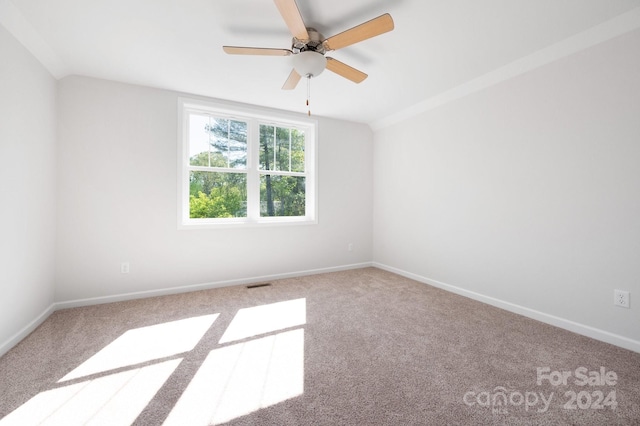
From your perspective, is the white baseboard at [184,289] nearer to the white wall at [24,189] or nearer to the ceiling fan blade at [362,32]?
the white wall at [24,189]

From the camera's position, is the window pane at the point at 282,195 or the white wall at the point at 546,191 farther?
the window pane at the point at 282,195

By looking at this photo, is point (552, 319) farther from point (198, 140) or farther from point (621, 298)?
point (198, 140)

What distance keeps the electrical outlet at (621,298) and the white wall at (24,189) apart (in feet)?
15.5

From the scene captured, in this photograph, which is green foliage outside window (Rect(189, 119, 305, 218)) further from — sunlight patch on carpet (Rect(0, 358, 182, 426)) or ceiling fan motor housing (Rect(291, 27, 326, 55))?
sunlight patch on carpet (Rect(0, 358, 182, 426))

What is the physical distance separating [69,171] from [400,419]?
378 cm

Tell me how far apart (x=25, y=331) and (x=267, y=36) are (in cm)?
323

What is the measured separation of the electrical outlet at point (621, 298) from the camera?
2047 millimetres

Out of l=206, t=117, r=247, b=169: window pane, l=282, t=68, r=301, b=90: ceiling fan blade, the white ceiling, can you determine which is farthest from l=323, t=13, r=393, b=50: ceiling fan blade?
l=206, t=117, r=247, b=169: window pane

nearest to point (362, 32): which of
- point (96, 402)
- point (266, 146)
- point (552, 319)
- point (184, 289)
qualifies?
point (266, 146)

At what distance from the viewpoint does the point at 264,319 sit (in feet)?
8.44

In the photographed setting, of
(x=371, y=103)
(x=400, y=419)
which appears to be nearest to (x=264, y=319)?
(x=400, y=419)

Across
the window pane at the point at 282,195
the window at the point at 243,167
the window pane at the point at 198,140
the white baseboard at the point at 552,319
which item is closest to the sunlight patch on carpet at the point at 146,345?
the window at the point at 243,167

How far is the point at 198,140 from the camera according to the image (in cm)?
359

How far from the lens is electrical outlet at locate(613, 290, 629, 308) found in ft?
6.72
